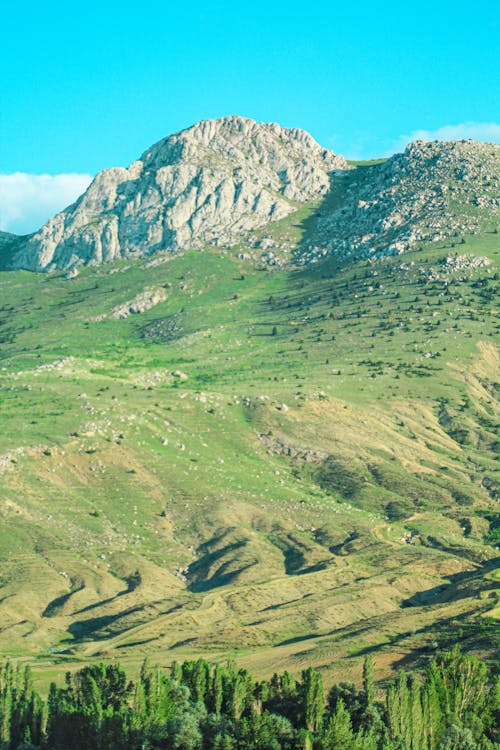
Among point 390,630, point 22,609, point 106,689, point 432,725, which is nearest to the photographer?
point 432,725

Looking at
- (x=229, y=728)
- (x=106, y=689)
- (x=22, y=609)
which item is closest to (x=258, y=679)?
(x=106, y=689)

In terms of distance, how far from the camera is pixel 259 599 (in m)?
194

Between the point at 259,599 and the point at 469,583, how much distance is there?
40.2 m

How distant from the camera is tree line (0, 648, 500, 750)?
106938mm

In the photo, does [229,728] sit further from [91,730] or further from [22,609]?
[22,609]

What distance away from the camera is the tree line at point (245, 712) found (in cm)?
10694

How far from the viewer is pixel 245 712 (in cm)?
11862

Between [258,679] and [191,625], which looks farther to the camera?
[191,625]

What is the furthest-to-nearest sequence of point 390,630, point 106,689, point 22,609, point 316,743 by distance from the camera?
point 22,609 < point 390,630 < point 106,689 < point 316,743

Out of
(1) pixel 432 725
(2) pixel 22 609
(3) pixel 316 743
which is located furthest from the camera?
(2) pixel 22 609

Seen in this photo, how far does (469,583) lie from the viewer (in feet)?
Result: 628

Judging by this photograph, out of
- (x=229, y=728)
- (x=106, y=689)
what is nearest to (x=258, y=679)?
(x=106, y=689)

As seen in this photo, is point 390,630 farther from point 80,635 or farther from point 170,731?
point 170,731

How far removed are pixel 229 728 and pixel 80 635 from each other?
75.4m
